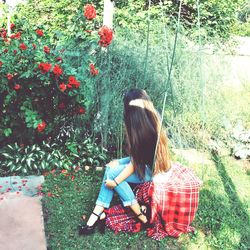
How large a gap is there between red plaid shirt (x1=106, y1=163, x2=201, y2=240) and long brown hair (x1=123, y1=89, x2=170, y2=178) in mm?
165

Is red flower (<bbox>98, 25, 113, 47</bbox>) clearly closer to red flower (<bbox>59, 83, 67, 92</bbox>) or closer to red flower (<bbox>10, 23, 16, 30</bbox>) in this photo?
red flower (<bbox>59, 83, 67, 92</bbox>)

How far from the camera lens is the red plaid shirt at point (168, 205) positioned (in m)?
2.48

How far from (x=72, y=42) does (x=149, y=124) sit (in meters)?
1.52

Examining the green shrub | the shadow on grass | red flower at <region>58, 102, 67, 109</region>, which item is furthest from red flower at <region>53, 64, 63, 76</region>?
the shadow on grass

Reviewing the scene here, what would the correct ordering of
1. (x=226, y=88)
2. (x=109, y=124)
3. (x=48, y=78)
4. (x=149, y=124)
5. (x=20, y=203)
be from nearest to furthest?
(x=149, y=124), (x=20, y=203), (x=48, y=78), (x=109, y=124), (x=226, y=88)

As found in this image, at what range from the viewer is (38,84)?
3180 mm

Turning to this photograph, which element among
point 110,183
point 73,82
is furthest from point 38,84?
point 110,183

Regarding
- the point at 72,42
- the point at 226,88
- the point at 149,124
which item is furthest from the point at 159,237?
the point at 226,88

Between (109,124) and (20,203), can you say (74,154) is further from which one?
(20,203)

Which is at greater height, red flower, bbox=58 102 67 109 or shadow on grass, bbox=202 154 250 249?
red flower, bbox=58 102 67 109

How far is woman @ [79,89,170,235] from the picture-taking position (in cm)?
240

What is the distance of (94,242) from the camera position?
2.48 m

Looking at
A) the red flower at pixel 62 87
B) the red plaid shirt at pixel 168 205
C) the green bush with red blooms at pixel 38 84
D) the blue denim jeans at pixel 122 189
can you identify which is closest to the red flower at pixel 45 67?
the green bush with red blooms at pixel 38 84

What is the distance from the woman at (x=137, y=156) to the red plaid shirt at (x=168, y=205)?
80mm
